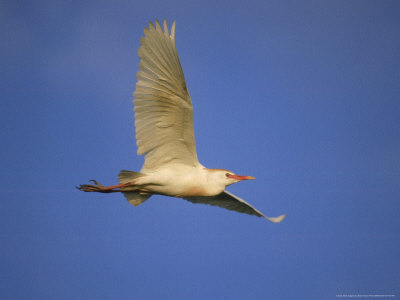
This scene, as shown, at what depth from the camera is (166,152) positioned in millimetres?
6312

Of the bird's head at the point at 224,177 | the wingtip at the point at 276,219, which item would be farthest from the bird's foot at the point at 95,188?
the wingtip at the point at 276,219

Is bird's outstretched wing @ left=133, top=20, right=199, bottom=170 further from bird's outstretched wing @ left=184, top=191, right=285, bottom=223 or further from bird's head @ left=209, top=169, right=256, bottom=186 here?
bird's outstretched wing @ left=184, top=191, right=285, bottom=223

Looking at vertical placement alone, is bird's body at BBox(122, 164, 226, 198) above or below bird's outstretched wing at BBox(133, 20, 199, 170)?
below

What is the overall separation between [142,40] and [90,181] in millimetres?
2504

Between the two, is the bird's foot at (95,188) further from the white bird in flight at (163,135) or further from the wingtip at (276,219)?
the wingtip at (276,219)

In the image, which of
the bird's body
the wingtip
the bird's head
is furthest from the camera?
the wingtip

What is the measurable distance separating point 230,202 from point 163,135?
2414 millimetres

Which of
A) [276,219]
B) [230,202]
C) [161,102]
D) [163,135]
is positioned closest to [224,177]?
[163,135]

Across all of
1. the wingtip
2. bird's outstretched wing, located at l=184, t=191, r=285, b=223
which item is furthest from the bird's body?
the wingtip

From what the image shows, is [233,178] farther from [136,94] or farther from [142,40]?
[142,40]

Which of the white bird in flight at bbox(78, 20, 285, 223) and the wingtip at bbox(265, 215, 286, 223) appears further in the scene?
the wingtip at bbox(265, 215, 286, 223)

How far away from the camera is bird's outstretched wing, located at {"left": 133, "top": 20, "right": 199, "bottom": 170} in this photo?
19.1ft

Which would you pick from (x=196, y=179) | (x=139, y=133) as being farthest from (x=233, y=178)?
(x=139, y=133)

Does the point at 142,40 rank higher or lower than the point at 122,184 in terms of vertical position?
higher
